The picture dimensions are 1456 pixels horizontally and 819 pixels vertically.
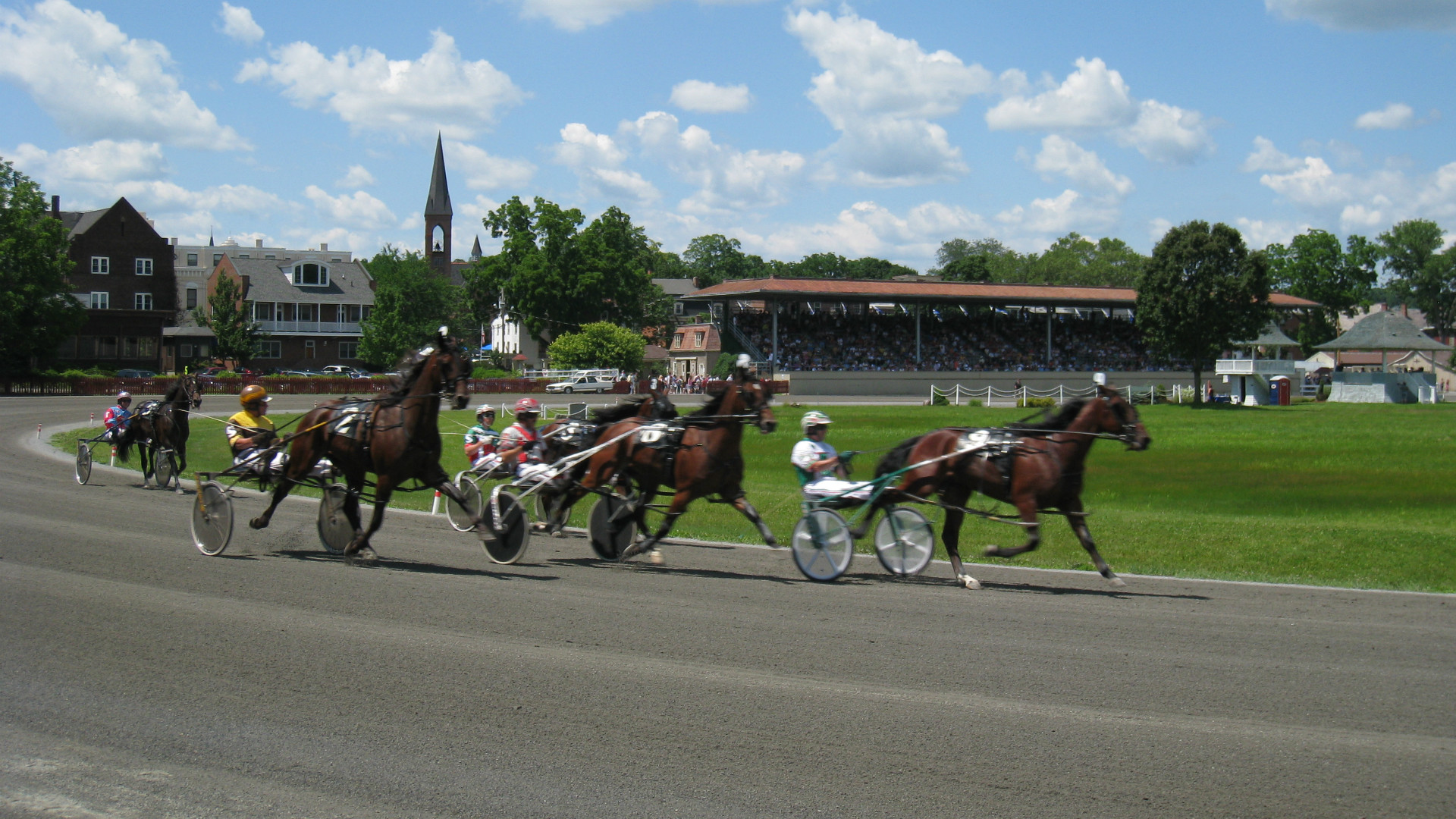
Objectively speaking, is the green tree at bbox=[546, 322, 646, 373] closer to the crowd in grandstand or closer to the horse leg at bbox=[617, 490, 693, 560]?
the crowd in grandstand

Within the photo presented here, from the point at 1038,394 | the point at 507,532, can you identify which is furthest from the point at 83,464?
the point at 1038,394

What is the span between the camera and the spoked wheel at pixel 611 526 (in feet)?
38.8

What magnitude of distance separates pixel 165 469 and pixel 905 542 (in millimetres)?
14166

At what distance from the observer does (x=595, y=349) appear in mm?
71000

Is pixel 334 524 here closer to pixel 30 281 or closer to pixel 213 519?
pixel 213 519

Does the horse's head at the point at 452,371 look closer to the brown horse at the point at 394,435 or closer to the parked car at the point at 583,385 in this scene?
the brown horse at the point at 394,435

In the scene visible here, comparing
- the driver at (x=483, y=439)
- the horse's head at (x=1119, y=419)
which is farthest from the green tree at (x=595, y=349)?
the horse's head at (x=1119, y=419)

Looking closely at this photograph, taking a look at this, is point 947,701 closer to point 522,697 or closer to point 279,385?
point 522,697

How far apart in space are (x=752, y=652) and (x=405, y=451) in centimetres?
506

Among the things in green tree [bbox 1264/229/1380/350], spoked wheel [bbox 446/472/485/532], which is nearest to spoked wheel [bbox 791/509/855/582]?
spoked wheel [bbox 446/472/485/532]

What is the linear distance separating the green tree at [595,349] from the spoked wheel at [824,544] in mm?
61356

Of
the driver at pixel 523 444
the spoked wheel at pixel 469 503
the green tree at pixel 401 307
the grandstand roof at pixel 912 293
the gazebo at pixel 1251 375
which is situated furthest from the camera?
the green tree at pixel 401 307

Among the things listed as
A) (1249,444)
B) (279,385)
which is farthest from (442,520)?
(279,385)

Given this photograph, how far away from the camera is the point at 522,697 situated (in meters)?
6.12
